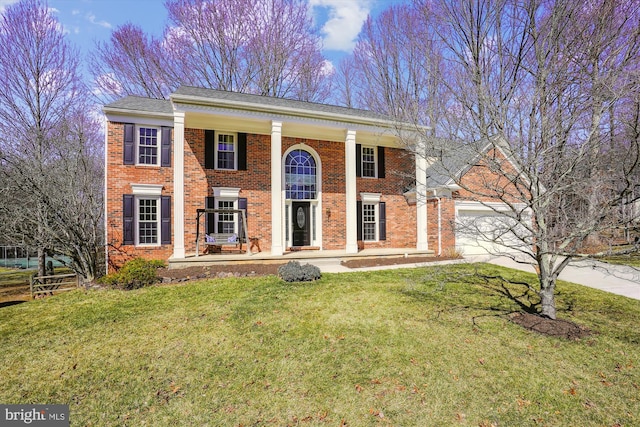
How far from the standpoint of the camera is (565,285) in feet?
24.9

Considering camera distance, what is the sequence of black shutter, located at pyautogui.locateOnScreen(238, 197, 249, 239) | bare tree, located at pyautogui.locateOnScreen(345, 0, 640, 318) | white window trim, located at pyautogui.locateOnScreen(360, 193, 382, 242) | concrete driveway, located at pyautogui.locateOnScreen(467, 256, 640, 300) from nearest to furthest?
bare tree, located at pyautogui.locateOnScreen(345, 0, 640, 318)
concrete driveway, located at pyautogui.locateOnScreen(467, 256, 640, 300)
black shutter, located at pyautogui.locateOnScreen(238, 197, 249, 239)
white window trim, located at pyautogui.locateOnScreen(360, 193, 382, 242)

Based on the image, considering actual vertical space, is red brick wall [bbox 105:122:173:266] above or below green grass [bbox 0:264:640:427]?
above

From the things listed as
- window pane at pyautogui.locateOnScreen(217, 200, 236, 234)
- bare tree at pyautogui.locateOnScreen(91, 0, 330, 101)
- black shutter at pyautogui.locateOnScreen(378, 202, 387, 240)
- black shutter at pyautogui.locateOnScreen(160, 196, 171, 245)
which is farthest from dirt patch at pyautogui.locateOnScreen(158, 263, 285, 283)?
bare tree at pyautogui.locateOnScreen(91, 0, 330, 101)

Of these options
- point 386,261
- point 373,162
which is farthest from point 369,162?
point 386,261

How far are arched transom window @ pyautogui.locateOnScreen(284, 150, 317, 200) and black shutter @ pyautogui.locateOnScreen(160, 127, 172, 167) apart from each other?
4577 mm

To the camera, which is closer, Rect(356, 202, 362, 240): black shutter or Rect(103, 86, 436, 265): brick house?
Rect(103, 86, 436, 265): brick house

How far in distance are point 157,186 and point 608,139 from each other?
12.4m

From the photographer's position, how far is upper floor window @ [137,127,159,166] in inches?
439

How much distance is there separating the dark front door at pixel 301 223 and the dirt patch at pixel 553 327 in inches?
351

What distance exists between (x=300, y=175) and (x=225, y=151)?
3.26m

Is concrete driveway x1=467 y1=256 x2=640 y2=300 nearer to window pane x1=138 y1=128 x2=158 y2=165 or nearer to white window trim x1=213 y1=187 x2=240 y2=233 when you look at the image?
white window trim x1=213 y1=187 x2=240 y2=233

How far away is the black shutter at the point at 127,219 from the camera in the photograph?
10.7 meters

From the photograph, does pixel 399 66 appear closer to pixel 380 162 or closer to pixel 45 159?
pixel 380 162

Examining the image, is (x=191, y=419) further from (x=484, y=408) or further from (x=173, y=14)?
(x=173, y=14)
